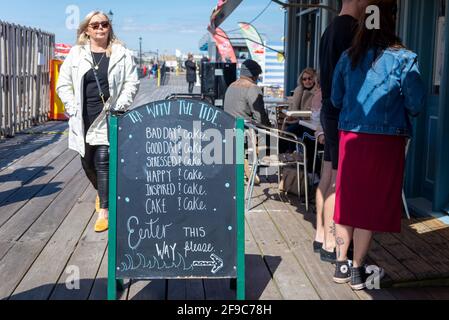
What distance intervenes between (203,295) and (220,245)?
49 cm

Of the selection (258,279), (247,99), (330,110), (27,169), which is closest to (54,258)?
(258,279)

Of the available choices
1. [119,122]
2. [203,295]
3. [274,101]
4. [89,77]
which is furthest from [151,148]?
[274,101]

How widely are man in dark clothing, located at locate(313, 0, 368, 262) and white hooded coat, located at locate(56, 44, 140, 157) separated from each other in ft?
5.29

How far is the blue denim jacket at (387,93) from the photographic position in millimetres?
3408

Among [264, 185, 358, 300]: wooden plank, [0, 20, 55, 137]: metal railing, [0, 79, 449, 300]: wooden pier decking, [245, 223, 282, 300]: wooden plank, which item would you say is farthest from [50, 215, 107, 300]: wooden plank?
[0, 20, 55, 137]: metal railing

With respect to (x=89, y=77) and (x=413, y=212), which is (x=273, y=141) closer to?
(x=413, y=212)

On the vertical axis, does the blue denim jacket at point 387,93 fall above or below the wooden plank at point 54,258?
above

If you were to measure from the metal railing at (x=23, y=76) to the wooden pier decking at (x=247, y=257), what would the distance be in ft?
15.2

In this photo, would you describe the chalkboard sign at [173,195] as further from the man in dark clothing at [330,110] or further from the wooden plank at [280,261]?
the man in dark clothing at [330,110]

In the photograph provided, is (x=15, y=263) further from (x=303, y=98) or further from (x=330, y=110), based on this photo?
(x=303, y=98)

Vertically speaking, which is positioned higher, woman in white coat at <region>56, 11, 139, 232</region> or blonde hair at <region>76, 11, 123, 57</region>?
blonde hair at <region>76, 11, 123, 57</region>

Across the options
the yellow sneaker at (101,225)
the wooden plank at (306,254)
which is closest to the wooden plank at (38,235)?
the yellow sneaker at (101,225)

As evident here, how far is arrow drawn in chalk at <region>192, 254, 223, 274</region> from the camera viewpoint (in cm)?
327

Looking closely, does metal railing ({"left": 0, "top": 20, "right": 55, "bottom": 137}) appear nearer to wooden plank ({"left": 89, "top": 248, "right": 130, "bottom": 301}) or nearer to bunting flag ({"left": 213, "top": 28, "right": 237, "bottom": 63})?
bunting flag ({"left": 213, "top": 28, "right": 237, "bottom": 63})
